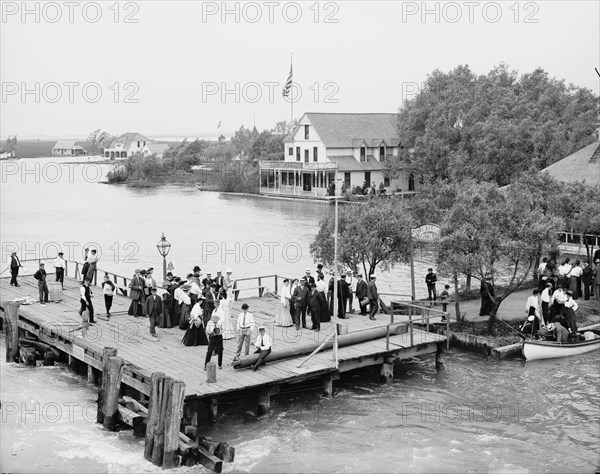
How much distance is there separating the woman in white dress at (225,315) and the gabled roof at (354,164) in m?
60.9

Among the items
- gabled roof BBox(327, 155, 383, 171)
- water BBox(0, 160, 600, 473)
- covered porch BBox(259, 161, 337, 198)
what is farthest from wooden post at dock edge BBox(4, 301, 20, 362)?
gabled roof BBox(327, 155, 383, 171)

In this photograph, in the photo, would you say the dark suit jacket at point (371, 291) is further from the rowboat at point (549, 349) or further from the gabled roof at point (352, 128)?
the gabled roof at point (352, 128)

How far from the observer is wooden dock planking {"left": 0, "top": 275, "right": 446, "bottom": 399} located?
21250mm

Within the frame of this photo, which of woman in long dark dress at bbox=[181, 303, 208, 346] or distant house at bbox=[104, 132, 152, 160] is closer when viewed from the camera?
woman in long dark dress at bbox=[181, 303, 208, 346]

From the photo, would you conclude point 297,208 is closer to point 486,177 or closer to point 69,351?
point 486,177

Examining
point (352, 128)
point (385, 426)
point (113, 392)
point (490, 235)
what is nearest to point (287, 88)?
point (352, 128)

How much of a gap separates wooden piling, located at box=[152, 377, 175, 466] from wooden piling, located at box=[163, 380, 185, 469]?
165mm

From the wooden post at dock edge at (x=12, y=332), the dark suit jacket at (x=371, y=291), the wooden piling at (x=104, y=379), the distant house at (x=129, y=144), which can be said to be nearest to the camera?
the wooden piling at (x=104, y=379)

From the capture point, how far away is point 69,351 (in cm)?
2536

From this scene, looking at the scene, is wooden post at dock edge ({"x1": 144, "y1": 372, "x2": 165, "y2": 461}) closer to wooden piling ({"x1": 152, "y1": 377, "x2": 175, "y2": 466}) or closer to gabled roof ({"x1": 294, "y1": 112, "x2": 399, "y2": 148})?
wooden piling ({"x1": 152, "y1": 377, "x2": 175, "y2": 466})

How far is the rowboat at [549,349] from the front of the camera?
86.3 feet

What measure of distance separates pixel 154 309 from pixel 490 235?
1093 centimetres

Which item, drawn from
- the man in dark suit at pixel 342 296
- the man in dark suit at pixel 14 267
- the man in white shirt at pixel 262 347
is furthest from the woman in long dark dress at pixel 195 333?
the man in dark suit at pixel 14 267

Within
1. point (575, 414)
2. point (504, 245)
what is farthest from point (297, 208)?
point (575, 414)
